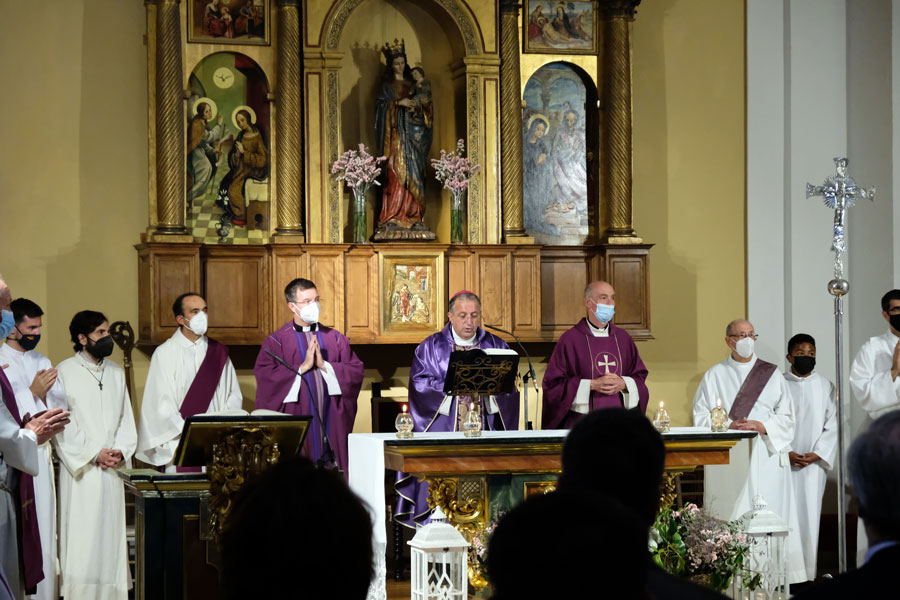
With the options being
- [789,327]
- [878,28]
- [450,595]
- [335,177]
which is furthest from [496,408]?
[878,28]

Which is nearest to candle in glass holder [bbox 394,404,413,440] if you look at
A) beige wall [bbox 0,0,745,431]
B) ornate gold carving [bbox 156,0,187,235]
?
beige wall [bbox 0,0,745,431]

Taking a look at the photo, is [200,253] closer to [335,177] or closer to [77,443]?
[335,177]

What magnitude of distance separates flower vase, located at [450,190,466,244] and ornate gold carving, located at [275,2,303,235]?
1.27 metres

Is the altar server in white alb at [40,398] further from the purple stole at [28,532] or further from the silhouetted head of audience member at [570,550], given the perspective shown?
the silhouetted head of audience member at [570,550]

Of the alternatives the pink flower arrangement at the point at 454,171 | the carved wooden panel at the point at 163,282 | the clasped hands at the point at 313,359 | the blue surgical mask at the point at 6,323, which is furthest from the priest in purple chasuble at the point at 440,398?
the blue surgical mask at the point at 6,323

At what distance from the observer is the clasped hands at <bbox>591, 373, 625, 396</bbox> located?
7.99 meters

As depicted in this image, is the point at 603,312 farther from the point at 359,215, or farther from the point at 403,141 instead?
the point at 403,141

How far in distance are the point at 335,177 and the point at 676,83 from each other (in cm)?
336

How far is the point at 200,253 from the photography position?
9117 mm

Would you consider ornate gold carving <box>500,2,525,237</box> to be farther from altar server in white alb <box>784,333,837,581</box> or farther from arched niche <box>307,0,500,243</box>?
altar server in white alb <box>784,333,837,581</box>

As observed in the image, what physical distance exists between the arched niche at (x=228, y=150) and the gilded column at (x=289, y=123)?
0.69 ft

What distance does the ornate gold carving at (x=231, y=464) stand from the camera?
522 cm

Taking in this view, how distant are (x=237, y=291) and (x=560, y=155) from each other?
3.08m

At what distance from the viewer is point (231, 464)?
5.24 metres
